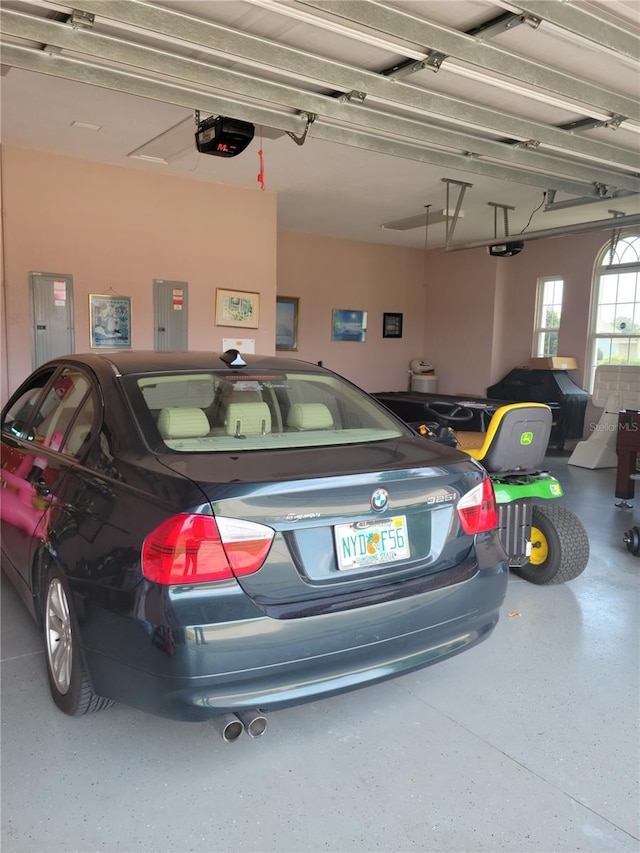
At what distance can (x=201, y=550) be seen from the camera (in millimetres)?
1616

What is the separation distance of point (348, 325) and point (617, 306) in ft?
14.2

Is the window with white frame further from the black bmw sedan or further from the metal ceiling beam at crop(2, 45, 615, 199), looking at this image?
the black bmw sedan

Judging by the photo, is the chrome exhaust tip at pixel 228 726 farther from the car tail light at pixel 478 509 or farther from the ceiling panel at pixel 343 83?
the ceiling panel at pixel 343 83

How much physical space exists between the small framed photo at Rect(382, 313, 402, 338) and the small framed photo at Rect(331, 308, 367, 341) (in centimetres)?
49

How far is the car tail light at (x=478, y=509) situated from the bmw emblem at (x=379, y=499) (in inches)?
12.8

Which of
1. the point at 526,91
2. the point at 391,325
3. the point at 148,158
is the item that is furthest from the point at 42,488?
the point at 391,325

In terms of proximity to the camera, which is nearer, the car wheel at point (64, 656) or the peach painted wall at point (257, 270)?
the car wheel at point (64, 656)

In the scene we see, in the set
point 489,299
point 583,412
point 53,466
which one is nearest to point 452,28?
point 53,466

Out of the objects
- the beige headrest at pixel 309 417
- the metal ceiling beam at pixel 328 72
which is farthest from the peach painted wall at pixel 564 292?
the beige headrest at pixel 309 417

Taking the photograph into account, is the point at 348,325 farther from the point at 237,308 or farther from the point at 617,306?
the point at 617,306

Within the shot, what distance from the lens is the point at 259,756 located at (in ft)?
6.63

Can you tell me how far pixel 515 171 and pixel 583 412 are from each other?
5.03 m

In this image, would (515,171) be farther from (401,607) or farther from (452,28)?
(401,607)

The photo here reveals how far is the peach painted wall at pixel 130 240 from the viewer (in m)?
6.20
